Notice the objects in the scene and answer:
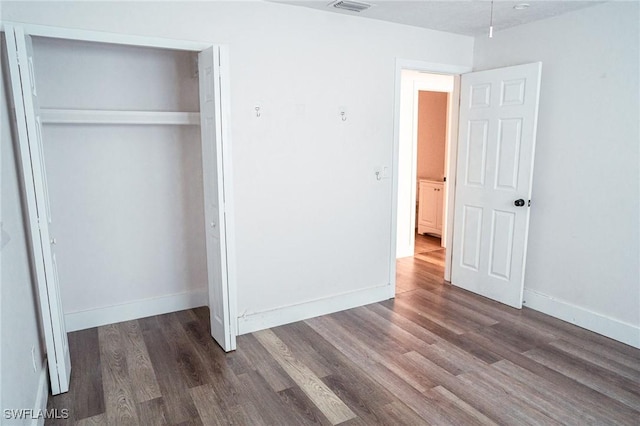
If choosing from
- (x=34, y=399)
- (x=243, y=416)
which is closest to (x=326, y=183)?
(x=243, y=416)

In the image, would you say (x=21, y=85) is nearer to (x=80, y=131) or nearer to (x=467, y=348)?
(x=80, y=131)

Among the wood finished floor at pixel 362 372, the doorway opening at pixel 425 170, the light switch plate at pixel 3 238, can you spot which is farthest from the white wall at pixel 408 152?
the light switch plate at pixel 3 238

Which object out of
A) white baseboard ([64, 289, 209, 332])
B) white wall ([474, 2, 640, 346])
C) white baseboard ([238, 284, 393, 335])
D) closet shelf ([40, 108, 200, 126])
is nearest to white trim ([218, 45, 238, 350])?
white baseboard ([238, 284, 393, 335])

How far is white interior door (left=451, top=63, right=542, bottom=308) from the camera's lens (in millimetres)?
3764

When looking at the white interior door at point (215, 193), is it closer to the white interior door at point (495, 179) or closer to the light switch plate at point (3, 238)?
the light switch plate at point (3, 238)

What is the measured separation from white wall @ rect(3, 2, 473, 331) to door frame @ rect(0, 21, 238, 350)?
0.07 m

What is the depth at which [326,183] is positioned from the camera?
3.72 metres

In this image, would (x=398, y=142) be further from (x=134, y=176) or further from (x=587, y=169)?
(x=134, y=176)

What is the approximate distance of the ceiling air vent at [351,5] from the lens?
10.6 feet

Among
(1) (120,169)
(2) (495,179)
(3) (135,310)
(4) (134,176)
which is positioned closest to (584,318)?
(2) (495,179)

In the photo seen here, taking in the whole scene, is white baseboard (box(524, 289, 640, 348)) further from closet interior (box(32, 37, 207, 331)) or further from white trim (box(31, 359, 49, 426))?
white trim (box(31, 359, 49, 426))

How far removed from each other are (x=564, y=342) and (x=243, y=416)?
250cm

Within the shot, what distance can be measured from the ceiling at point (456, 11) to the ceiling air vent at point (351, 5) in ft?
0.16

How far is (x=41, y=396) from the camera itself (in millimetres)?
2420
